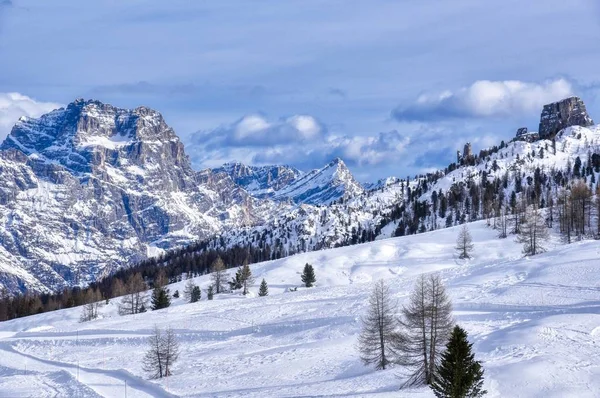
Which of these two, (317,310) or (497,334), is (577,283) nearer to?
(497,334)

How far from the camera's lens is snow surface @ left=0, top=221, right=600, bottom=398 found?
46.7m

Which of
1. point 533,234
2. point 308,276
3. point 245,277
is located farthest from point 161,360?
point 533,234

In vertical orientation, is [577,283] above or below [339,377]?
above

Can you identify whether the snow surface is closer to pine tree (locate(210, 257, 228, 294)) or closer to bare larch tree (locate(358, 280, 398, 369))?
bare larch tree (locate(358, 280, 398, 369))

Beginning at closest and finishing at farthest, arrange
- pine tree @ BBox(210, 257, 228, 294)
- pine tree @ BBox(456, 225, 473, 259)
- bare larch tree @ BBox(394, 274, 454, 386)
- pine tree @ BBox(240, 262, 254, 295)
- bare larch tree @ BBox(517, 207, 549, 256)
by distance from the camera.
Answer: bare larch tree @ BBox(394, 274, 454, 386) → bare larch tree @ BBox(517, 207, 549, 256) → pine tree @ BBox(240, 262, 254, 295) → pine tree @ BBox(456, 225, 473, 259) → pine tree @ BBox(210, 257, 228, 294)

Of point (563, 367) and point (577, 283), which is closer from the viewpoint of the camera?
point (563, 367)

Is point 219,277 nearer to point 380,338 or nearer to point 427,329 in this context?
point 380,338

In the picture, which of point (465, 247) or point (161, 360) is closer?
point (161, 360)

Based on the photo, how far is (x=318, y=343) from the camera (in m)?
64.7

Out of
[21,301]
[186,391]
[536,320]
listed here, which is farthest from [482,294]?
[21,301]

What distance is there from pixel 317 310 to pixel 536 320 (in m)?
29.3

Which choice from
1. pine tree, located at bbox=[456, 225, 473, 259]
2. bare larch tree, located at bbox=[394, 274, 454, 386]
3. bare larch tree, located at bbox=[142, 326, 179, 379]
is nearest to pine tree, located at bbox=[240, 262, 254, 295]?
pine tree, located at bbox=[456, 225, 473, 259]

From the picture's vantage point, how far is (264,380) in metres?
→ 53.6

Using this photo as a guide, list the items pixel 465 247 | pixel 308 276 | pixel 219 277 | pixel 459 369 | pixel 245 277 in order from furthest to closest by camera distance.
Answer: pixel 219 277
pixel 465 247
pixel 308 276
pixel 245 277
pixel 459 369
